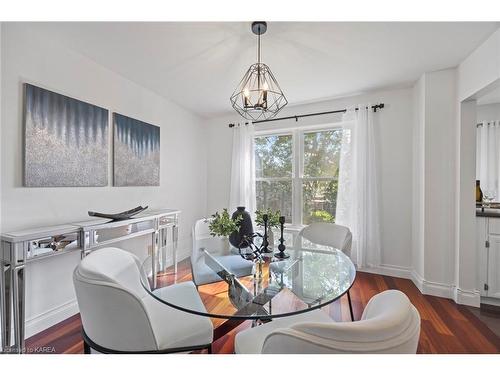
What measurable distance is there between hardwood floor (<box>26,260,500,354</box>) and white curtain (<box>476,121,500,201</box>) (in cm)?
177

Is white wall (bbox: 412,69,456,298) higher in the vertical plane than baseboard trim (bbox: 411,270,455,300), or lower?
higher

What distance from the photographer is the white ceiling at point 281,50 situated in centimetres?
177

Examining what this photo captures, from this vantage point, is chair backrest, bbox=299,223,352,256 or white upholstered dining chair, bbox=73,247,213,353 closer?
white upholstered dining chair, bbox=73,247,213,353

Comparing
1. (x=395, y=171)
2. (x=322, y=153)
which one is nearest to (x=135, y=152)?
(x=322, y=153)

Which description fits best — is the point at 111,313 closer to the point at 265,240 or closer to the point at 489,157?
the point at 265,240

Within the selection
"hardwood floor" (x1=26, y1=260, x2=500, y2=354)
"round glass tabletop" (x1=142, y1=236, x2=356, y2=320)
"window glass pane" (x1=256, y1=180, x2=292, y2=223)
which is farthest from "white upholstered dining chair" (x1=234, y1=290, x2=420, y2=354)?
"window glass pane" (x1=256, y1=180, x2=292, y2=223)

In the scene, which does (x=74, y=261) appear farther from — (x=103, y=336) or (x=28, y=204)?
(x=103, y=336)

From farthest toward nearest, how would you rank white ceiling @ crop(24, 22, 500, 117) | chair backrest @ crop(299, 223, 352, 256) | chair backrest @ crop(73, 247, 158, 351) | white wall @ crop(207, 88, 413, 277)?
white wall @ crop(207, 88, 413, 277)
chair backrest @ crop(299, 223, 352, 256)
white ceiling @ crop(24, 22, 500, 117)
chair backrest @ crop(73, 247, 158, 351)

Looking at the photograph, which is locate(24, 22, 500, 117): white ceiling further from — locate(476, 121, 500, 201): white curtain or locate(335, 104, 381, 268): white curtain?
locate(476, 121, 500, 201): white curtain

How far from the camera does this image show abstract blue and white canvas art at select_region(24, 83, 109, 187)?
1786 mm

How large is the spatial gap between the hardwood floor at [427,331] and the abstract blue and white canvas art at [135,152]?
4.44ft

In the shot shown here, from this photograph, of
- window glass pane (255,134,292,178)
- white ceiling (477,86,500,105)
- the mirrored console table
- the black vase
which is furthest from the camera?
window glass pane (255,134,292,178)
